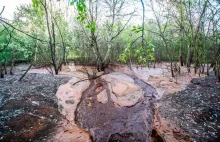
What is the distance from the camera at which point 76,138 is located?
4680 millimetres

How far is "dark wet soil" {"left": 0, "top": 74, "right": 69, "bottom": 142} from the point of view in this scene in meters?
4.69

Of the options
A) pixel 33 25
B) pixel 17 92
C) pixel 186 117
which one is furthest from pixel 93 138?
pixel 33 25

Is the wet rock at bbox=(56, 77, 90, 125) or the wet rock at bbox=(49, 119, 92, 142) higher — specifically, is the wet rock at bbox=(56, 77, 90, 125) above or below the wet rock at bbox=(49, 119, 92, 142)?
above

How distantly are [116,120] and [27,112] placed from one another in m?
3.13

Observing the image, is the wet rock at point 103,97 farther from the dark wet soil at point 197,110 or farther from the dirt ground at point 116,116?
the dark wet soil at point 197,110

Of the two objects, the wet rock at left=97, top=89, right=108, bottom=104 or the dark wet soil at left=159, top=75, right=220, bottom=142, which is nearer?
the dark wet soil at left=159, top=75, right=220, bottom=142

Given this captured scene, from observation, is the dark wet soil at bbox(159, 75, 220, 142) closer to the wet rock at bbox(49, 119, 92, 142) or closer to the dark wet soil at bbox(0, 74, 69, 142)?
the wet rock at bbox(49, 119, 92, 142)

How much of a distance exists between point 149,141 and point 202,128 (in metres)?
1.58

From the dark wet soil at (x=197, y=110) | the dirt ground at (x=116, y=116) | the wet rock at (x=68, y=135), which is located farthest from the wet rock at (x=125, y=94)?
the wet rock at (x=68, y=135)

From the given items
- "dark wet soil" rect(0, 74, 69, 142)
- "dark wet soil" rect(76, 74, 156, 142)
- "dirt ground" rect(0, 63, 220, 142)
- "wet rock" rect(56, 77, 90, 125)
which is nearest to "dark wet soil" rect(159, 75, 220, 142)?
"dirt ground" rect(0, 63, 220, 142)

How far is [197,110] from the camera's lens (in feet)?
19.7

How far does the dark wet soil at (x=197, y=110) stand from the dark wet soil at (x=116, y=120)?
73 centimetres

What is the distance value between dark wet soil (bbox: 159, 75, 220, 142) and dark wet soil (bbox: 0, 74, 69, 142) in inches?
154

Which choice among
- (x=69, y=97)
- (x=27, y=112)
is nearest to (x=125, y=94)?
(x=69, y=97)
